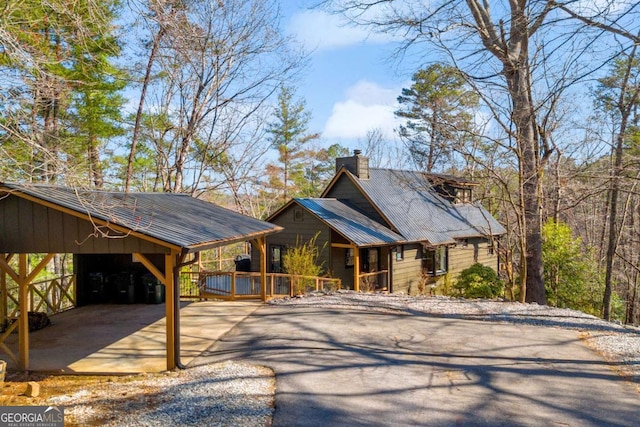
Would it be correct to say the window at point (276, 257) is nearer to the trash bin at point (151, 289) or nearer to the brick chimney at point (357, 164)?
the brick chimney at point (357, 164)

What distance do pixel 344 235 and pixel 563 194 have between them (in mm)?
8305

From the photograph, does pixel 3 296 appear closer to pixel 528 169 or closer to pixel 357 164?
pixel 528 169

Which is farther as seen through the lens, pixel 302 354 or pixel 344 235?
pixel 344 235

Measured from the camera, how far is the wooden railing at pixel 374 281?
17297 mm

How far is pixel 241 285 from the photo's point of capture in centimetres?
1822

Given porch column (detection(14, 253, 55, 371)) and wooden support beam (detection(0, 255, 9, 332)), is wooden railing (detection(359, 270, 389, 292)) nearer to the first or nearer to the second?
wooden support beam (detection(0, 255, 9, 332))

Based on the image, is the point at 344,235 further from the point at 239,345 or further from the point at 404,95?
the point at 404,95

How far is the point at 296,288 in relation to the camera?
15.0 metres

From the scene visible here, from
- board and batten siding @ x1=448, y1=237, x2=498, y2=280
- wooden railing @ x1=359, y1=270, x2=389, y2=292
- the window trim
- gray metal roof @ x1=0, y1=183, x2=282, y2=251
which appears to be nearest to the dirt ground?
gray metal roof @ x1=0, y1=183, x2=282, y2=251

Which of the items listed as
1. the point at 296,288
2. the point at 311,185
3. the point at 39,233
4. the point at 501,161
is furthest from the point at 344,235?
the point at 311,185

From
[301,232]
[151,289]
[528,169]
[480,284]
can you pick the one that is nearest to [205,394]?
[151,289]

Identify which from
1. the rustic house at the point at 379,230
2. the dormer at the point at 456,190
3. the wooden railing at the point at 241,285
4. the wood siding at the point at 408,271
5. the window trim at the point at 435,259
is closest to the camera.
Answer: the wooden railing at the point at 241,285

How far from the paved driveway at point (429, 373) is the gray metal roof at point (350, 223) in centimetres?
680

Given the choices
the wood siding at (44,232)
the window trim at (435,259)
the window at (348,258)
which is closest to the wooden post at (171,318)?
the wood siding at (44,232)
